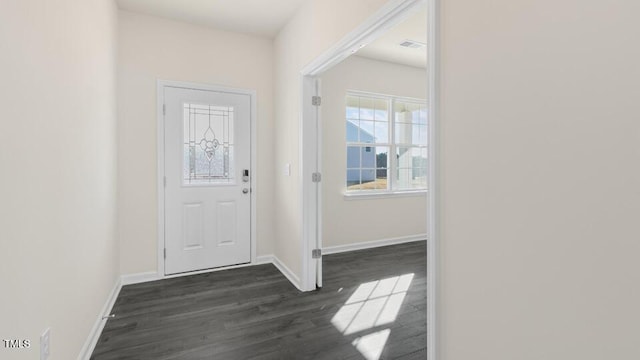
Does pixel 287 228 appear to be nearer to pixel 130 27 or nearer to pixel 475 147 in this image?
pixel 475 147

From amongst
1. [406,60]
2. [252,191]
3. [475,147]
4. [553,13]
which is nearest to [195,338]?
[252,191]

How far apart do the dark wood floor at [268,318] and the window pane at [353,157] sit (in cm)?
160

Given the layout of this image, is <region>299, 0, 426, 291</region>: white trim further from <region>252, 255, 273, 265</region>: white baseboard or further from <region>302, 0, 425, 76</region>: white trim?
<region>252, 255, 273, 265</region>: white baseboard

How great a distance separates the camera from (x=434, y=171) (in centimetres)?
153

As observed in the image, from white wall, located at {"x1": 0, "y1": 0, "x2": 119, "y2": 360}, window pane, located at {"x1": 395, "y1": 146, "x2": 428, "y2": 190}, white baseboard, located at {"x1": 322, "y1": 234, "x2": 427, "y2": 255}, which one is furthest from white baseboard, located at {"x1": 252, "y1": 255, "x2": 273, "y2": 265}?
window pane, located at {"x1": 395, "y1": 146, "x2": 428, "y2": 190}

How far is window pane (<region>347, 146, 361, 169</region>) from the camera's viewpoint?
456 cm

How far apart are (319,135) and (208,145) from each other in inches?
54.9

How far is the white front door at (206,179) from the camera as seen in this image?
3439 mm

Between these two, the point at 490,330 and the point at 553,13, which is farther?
the point at 490,330

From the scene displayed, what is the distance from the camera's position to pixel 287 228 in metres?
3.50

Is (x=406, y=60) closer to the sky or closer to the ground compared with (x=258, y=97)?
closer to the sky

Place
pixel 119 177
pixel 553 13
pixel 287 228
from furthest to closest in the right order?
pixel 287 228, pixel 119 177, pixel 553 13

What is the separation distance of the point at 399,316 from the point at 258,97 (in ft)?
9.43

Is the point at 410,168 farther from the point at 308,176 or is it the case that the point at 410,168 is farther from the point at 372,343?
the point at 372,343
